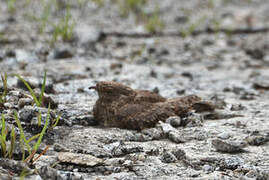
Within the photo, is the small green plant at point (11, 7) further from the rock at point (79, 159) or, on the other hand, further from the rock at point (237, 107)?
the rock at point (79, 159)

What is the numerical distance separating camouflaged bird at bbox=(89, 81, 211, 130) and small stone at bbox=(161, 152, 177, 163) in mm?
441

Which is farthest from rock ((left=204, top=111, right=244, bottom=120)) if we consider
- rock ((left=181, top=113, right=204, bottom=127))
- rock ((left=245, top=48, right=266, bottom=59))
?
rock ((left=245, top=48, right=266, bottom=59))

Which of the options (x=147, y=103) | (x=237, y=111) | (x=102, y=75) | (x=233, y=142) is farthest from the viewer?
(x=102, y=75)

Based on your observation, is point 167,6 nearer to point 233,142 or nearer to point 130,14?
point 130,14

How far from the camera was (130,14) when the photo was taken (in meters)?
7.29

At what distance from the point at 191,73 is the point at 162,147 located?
2.62 m

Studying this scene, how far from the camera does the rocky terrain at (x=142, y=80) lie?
1.89 m

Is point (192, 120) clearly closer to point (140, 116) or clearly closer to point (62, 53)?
point (140, 116)

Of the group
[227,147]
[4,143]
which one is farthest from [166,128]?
[4,143]

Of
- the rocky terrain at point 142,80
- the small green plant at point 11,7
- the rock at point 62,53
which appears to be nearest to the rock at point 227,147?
the rocky terrain at point 142,80

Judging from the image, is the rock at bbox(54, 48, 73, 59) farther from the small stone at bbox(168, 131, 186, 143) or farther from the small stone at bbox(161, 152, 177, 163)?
the small stone at bbox(161, 152, 177, 163)

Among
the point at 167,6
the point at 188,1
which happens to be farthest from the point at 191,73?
the point at 188,1

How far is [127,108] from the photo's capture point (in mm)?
2434

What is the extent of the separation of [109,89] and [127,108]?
19cm
